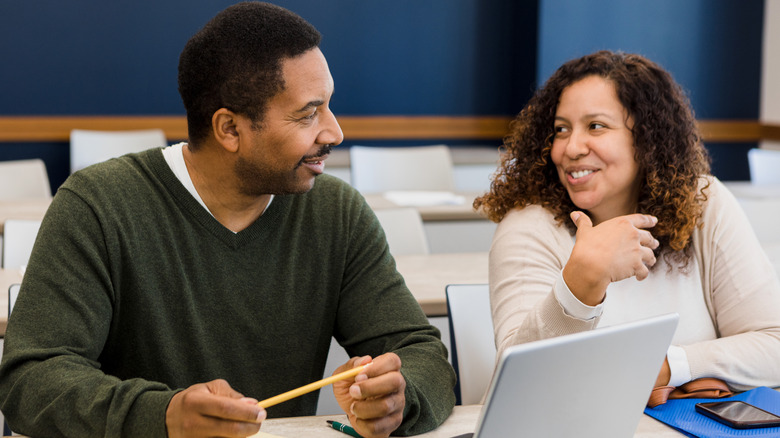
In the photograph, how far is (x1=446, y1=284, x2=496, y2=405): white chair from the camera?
173 cm

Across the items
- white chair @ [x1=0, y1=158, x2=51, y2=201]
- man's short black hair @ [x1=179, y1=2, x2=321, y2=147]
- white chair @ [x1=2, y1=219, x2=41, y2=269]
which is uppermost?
man's short black hair @ [x1=179, y1=2, x2=321, y2=147]

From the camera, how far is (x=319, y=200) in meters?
1.49

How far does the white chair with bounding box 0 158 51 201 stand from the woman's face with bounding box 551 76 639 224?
2.58m

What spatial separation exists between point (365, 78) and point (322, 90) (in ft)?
14.2

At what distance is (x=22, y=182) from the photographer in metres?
3.59

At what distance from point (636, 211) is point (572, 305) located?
0.46 metres

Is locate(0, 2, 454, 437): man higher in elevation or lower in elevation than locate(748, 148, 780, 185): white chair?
higher

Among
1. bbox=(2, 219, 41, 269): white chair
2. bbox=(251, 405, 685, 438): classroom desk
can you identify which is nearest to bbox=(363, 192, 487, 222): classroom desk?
bbox=(2, 219, 41, 269): white chair

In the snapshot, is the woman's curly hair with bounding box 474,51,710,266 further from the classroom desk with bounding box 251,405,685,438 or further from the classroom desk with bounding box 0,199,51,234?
the classroom desk with bounding box 0,199,51,234

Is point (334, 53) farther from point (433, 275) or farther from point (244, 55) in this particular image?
point (244, 55)

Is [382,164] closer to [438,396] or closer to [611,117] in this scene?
[611,117]

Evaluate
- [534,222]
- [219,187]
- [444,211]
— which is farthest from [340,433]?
[444,211]

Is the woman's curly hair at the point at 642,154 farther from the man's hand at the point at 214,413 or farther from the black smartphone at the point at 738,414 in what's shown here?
the man's hand at the point at 214,413

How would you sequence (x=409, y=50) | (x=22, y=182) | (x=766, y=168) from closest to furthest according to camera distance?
1. (x=22, y=182)
2. (x=766, y=168)
3. (x=409, y=50)
